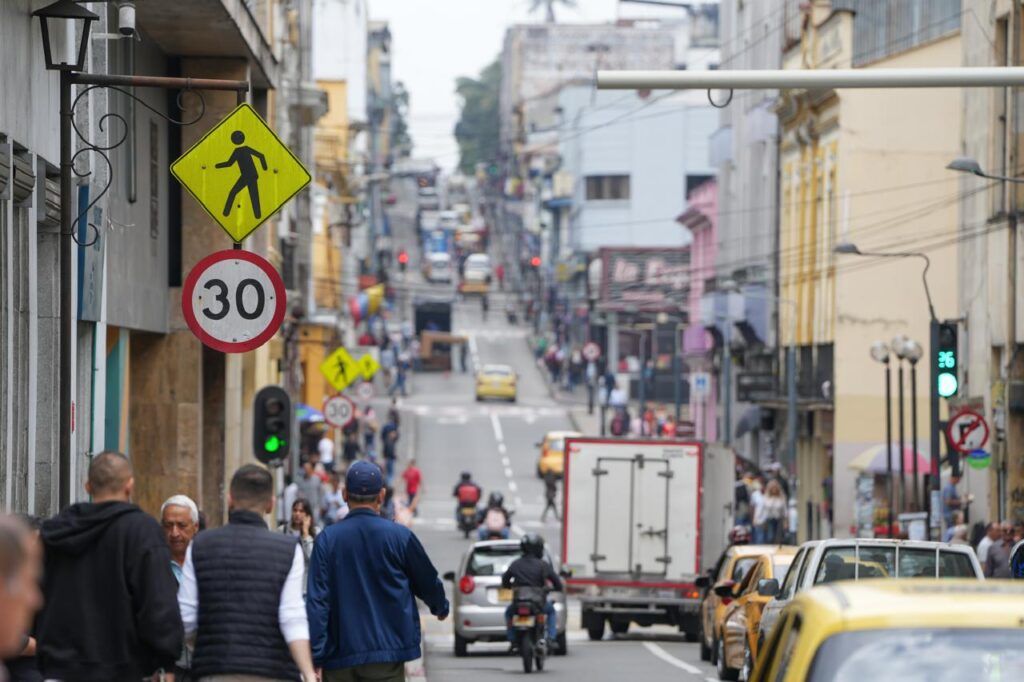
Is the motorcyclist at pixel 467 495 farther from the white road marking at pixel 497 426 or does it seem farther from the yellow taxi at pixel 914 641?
the yellow taxi at pixel 914 641

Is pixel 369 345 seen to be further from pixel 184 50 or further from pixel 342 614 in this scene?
pixel 342 614

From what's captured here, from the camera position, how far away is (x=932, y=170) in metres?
51.8

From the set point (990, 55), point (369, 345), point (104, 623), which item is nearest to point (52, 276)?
point (104, 623)

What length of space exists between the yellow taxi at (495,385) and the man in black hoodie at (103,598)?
252 feet

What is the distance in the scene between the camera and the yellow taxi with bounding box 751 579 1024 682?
7.07m

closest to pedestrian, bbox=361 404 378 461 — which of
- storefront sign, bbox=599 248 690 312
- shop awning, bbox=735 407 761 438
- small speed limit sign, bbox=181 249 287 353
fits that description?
shop awning, bbox=735 407 761 438

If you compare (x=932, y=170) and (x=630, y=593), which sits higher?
(x=932, y=170)

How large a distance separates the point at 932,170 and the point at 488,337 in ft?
214

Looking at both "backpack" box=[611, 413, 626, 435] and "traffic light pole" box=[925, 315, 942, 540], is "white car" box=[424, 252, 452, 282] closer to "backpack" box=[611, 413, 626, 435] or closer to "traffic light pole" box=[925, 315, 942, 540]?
"backpack" box=[611, 413, 626, 435]

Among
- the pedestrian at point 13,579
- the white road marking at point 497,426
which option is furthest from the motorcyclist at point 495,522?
the pedestrian at point 13,579

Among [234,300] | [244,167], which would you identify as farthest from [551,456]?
[234,300]

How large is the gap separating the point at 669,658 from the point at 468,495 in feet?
80.5

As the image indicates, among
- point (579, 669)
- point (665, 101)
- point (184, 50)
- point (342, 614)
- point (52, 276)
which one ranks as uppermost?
point (665, 101)

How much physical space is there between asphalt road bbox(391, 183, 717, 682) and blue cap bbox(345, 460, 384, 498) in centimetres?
1093
